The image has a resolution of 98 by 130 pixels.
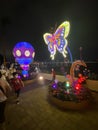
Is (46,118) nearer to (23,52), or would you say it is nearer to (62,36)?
(62,36)

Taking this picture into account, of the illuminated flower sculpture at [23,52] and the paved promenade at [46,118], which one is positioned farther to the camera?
the illuminated flower sculpture at [23,52]

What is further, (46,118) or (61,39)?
(61,39)

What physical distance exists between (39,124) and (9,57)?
608 inches

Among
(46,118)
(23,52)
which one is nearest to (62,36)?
(23,52)

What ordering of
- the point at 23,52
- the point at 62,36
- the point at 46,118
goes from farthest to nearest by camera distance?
the point at 23,52, the point at 62,36, the point at 46,118

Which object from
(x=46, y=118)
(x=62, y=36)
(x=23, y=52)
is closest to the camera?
(x=46, y=118)

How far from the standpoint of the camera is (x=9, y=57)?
58.4ft

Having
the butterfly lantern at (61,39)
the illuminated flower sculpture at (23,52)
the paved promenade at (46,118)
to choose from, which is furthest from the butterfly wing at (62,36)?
the illuminated flower sculpture at (23,52)

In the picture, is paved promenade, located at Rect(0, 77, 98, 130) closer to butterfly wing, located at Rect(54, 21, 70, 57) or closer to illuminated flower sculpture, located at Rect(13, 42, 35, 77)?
butterfly wing, located at Rect(54, 21, 70, 57)

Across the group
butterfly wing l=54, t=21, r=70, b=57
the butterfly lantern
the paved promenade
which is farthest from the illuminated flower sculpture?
the paved promenade

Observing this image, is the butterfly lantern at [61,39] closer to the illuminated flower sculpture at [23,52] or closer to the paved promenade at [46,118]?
the illuminated flower sculpture at [23,52]

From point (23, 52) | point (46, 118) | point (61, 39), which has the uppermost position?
point (61, 39)

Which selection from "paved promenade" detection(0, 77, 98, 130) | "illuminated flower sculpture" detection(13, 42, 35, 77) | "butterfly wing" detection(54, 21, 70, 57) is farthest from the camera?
"illuminated flower sculpture" detection(13, 42, 35, 77)

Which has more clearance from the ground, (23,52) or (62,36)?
(62,36)
